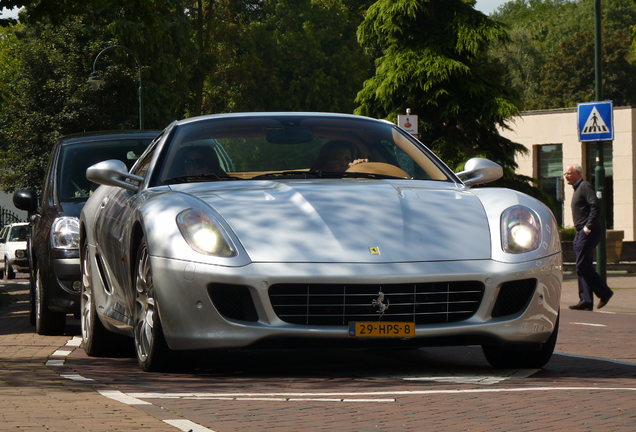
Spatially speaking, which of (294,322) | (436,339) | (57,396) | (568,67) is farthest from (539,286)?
(568,67)

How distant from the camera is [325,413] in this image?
625 cm

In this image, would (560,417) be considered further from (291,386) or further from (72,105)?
(72,105)

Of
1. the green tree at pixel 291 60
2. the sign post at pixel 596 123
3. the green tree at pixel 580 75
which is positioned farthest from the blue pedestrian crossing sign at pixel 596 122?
the green tree at pixel 580 75

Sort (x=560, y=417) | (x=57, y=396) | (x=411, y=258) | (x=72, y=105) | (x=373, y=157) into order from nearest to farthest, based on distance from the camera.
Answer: (x=560, y=417), (x=57, y=396), (x=411, y=258), (x=373, y=157), (x=72, y=105)

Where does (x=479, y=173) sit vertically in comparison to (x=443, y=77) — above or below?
below

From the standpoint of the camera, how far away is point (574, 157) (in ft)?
182

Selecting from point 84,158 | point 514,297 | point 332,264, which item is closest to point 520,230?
point 514,297

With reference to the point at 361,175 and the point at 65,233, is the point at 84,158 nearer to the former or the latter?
the point at 65,233

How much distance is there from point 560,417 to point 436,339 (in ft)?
5.11

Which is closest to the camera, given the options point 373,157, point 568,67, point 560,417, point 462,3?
point 560,417

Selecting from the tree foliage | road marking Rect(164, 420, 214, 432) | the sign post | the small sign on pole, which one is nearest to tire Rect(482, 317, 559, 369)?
road marking Rect(164, 420, 214, 432)

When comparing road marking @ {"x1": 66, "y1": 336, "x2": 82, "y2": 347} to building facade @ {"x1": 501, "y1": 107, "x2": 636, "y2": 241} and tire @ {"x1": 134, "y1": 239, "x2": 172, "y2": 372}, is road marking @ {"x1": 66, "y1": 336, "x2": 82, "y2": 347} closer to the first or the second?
tire @ {"x1": 134, "y1": 239, "x2": 172, "y2": 372}

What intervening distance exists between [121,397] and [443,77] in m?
28.3

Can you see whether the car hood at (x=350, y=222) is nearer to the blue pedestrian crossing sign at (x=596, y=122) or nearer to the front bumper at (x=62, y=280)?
the front bumper at (x=62, y=280)
